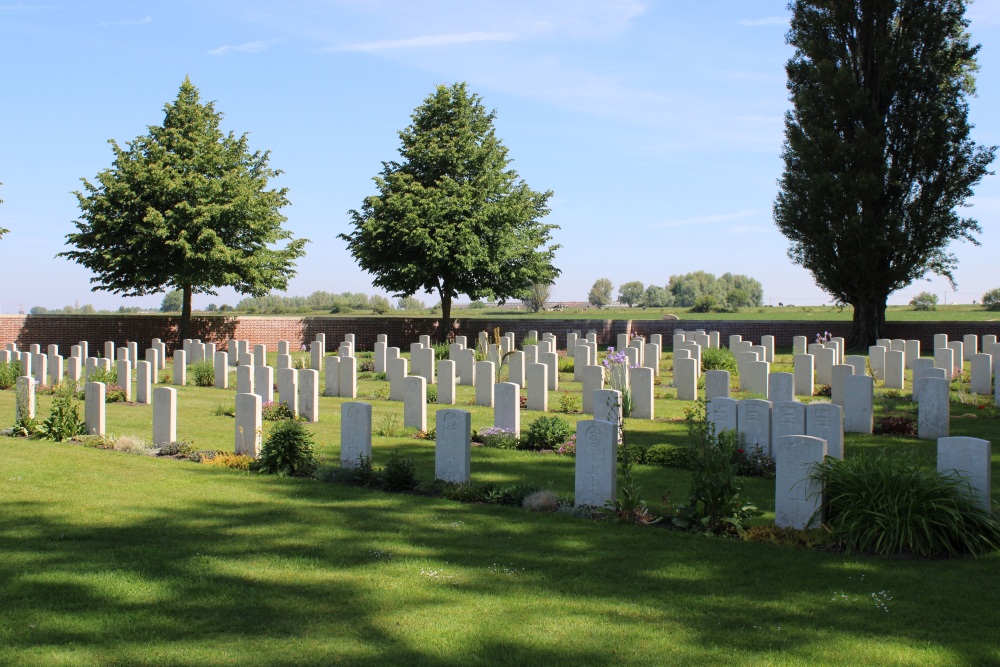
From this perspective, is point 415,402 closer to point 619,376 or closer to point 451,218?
point 619,376

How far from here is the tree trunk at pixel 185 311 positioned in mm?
32938

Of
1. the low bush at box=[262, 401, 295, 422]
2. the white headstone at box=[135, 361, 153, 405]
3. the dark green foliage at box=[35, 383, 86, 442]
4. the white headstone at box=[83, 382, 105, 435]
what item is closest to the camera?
the dark green foliage at box=[35, 383, 86, 442]

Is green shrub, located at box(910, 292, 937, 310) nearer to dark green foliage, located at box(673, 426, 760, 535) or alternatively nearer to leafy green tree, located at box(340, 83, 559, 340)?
leafy green tree, located at box(340, 83, 559, 340)

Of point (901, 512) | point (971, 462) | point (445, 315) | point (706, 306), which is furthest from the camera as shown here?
point (706, 306)

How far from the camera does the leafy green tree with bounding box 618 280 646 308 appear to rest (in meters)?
132

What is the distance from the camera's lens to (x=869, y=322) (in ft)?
105

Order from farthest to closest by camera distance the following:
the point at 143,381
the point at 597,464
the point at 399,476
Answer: the point at 143,381
the point at 399,476
the point at 597,464

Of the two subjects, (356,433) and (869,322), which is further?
(869,322)

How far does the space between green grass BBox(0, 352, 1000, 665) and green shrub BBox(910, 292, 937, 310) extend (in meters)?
71.8

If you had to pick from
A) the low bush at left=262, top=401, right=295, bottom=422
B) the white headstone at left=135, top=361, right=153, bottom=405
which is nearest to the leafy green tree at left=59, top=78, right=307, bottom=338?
the white headstone at left=135, top=361, right=153, bottom=405

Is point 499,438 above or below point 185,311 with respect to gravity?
below

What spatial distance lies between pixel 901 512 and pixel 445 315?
101ft

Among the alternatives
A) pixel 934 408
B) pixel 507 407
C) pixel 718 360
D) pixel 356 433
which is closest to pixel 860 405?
pixel 934 408

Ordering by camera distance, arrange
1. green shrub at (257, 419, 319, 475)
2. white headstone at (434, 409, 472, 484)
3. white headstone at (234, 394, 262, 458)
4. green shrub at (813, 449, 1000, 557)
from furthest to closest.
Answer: white headstone at (234, 394, 262, 458), green shrub at (257, 419, 319, 475), white headstone at (434, 409, 472, 484), green shrub at (813, 449, 1000, 557)
